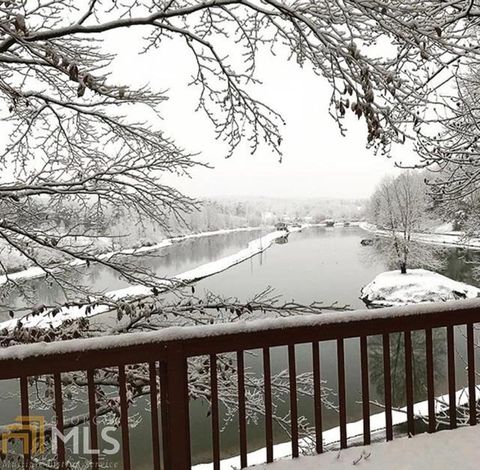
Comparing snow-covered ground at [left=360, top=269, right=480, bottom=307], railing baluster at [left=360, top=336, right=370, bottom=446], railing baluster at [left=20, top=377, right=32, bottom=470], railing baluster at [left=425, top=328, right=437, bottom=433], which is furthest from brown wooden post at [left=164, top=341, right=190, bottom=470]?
snow-covered ground at [left=360, top=269, right=480, bottom=307]

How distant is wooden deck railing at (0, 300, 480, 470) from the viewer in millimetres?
1960

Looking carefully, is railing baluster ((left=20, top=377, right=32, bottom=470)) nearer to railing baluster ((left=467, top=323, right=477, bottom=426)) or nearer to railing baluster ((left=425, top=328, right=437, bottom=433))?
railing baluster ((left=425, top=328, right=437, bottom=433))

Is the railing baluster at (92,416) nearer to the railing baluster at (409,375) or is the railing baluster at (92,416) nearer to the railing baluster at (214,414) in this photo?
the railing baluster at (214,414)

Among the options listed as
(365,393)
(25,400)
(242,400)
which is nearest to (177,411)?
(242,400)

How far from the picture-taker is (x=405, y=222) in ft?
94.8

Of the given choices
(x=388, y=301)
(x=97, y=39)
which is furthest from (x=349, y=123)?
(x=388, y=301)

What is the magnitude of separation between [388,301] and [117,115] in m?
18.1

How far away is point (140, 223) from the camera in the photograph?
18.1 ft

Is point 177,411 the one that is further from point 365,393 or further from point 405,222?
point 405,222

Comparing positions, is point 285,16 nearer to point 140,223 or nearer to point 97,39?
point 97,39

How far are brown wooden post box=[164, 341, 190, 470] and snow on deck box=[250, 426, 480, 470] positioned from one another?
1.45 feet

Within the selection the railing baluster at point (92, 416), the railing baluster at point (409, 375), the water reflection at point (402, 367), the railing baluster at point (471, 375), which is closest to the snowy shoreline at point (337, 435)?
the water reflection at point (402, 367)

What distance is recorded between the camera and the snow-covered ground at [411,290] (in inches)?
803

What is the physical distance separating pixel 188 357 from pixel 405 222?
2894 cm
